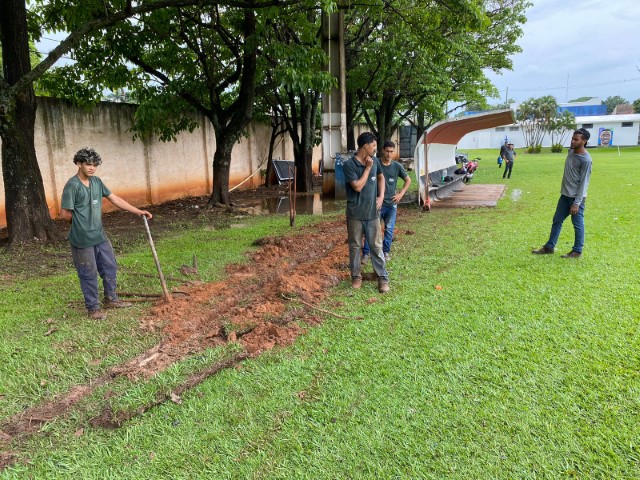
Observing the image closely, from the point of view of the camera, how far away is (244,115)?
10.9m

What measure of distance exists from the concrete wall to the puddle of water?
89.7 inches

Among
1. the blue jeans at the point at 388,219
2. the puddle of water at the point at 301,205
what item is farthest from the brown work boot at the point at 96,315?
the puddle of water at the point at 301,205

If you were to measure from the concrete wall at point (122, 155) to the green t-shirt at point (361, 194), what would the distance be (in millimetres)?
7598

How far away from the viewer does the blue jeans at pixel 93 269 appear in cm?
445

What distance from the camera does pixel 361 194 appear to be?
4.95m

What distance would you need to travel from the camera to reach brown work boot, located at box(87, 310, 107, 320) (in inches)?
176

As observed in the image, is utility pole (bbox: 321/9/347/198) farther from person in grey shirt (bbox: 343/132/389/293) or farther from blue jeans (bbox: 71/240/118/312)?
blue jeans (bbox: 71/240/118/312)

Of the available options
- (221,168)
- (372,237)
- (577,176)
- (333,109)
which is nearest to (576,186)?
(577,176)

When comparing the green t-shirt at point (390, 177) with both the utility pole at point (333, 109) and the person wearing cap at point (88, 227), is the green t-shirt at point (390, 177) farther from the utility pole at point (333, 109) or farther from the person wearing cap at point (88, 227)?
the utility pole at point (333, 109)

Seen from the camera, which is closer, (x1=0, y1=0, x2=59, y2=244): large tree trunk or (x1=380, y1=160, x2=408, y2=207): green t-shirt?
(x1=380, y1=160, x2=408, y2=207): green t-shirt

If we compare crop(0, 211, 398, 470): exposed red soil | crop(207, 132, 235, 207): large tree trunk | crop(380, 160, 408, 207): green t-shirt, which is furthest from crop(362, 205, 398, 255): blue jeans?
crop(207, 132, 235, 207): large tree trunk

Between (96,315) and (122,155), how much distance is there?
8327 millimetres

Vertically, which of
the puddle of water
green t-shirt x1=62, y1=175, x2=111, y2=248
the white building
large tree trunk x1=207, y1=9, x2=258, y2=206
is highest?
the white building

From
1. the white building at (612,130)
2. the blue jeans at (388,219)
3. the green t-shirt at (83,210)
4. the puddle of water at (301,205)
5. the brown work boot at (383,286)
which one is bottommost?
the brown work boot at (383,286)
